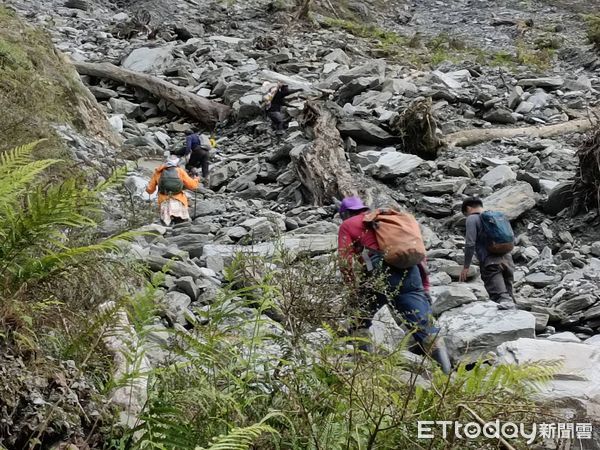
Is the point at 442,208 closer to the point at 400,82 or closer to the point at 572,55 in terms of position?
the point at 400,82

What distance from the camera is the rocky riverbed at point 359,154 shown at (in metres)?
6.44

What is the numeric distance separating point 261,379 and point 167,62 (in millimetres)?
17907

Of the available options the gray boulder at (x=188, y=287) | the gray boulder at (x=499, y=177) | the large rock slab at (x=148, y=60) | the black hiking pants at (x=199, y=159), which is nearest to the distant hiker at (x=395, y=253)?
the gray boulder at (x=188, y=287)

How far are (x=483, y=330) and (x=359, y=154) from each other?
7114mm

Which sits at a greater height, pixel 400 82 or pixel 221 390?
pixel 221 390

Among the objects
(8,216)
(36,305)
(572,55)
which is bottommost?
(572,55)

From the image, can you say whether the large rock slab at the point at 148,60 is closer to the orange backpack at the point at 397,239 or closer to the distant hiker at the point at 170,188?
the distant hiker at the point at 170,188

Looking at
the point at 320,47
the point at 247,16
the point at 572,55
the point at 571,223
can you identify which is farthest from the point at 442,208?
the point at 247,16

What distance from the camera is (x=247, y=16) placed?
26312 mm

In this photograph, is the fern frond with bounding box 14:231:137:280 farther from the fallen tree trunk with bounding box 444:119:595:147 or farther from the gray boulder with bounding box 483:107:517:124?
the gray boulder with bounding box 483:107:517:124

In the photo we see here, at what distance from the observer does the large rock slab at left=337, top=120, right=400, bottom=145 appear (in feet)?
43.1

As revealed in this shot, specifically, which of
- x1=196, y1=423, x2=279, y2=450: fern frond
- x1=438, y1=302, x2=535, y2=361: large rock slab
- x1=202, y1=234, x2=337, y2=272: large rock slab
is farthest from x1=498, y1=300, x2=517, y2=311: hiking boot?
x1=196, y1=423, x2=279, y2=450: fern frond

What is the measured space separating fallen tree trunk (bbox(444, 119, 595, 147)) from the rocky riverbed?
0.32 metres

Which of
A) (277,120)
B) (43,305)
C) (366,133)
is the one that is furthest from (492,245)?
(277,120)
